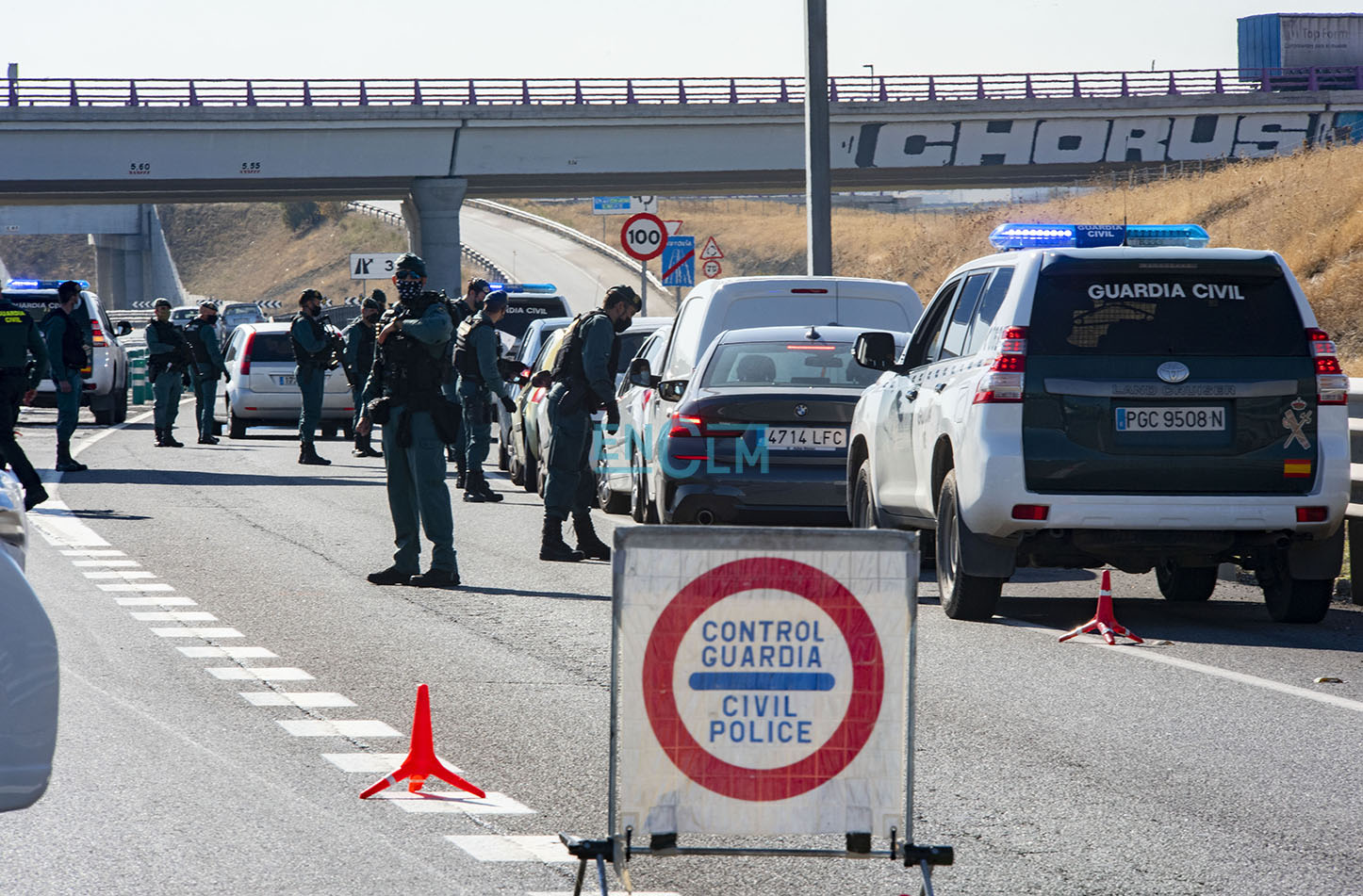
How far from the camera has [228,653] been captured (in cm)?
951

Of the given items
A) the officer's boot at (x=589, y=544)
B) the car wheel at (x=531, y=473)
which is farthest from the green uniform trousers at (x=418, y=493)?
the car wheel at (x=531, y=473)

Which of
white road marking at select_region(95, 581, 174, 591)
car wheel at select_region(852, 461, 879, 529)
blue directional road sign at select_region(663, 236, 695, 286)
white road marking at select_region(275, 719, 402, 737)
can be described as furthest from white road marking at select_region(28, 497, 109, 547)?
blue directional road sign at select_region(663, 236, 695, 286)

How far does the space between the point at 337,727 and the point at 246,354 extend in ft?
71.5

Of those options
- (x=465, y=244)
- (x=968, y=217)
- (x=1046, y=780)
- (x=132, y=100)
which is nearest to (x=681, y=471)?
(x=1046, y=780)

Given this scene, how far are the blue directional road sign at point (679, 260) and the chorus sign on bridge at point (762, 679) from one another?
26570mm

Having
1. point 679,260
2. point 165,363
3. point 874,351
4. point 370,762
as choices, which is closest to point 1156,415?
point 874,351

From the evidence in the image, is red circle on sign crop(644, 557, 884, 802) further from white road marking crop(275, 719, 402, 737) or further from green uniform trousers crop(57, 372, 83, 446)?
green uniform trousers crop(57, 372, 83, 446)

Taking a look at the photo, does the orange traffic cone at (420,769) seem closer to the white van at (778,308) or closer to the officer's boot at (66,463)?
the white van at (778,308)

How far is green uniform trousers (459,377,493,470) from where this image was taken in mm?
18281

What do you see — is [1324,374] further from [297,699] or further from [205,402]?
[205,402]

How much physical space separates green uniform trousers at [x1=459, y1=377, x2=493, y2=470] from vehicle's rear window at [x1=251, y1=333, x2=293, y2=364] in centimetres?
1085

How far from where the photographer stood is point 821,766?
480cm

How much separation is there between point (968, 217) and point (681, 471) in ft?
211

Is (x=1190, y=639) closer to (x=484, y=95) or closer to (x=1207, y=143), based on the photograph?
(x=484, y=95)
